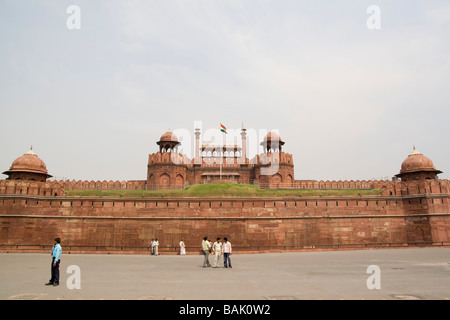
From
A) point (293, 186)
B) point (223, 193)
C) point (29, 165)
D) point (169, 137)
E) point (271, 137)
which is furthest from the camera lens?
point (271, 137)

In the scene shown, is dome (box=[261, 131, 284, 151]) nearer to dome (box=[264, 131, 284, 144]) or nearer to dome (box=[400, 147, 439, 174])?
dome (box=[264, 131, 284, 144])

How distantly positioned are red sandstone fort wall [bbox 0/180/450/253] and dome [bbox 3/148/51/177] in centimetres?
556

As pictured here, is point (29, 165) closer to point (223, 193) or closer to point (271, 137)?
point (223, 193)

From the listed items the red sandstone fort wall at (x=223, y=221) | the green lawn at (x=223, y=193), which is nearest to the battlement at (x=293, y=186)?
the red sandstone fort wall at (x=223, y=221)

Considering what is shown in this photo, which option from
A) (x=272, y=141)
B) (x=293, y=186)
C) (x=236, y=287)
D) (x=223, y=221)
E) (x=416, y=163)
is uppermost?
(x=272, y=141)

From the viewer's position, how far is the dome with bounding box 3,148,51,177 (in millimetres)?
28328

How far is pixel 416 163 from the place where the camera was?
30.9 metres

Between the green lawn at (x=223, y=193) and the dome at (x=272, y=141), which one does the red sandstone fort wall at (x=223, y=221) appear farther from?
the dome at (x=272, y=141)

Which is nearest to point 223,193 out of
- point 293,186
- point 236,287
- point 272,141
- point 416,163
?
point 293,186

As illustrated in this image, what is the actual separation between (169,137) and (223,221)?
557 inches

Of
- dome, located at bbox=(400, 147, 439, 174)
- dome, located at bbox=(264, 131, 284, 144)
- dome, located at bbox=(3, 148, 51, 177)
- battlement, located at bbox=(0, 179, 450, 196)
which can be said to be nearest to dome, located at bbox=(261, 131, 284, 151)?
dome, located at bbox=(264, 131, 284, 144)

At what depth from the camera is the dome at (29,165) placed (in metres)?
28.3
